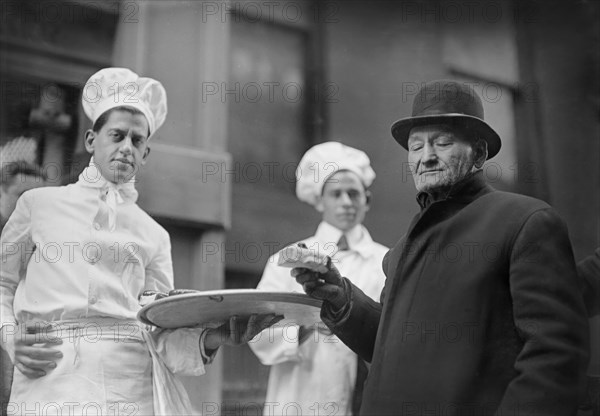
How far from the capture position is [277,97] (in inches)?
201

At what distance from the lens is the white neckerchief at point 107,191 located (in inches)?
132

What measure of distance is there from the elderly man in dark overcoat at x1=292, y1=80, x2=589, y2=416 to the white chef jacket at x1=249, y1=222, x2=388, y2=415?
1.07m

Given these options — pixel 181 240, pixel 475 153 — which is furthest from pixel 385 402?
pixel 181 240

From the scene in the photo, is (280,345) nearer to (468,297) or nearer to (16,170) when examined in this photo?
(16,170)

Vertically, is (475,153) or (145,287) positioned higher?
(475,153)

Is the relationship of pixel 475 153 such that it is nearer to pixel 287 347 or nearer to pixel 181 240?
pixel 287 347

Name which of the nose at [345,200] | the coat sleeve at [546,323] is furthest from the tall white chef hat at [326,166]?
the coat sleeve at [546,323]

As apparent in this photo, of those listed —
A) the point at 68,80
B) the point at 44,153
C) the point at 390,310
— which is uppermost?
the point at 68,80

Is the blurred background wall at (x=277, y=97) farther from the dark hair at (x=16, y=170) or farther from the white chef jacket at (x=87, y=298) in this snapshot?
the white chef jacket at (x=87, y=298)

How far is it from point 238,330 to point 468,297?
2.97 ft

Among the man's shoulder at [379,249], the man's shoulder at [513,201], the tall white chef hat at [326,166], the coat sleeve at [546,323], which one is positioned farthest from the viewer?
the tall white chef hat at [326,166]

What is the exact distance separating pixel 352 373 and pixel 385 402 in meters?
1.33

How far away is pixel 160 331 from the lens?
10.8 feet

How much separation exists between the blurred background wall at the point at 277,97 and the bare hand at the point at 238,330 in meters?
0.65
